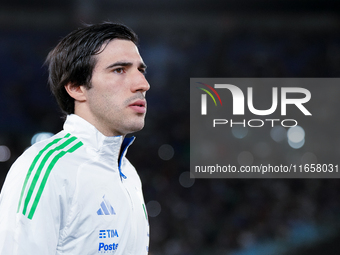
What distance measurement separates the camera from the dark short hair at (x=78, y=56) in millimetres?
1333

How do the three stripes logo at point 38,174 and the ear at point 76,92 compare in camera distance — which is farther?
the ear at point 76,92

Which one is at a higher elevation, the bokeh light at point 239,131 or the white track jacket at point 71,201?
the bokeh light at point 239,131

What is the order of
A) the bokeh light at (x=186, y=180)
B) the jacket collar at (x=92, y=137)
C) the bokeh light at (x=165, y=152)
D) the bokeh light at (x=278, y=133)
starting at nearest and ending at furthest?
the jacket collar at (x=92, y=137), the bokeh light at (x=186, y=180), the bokeh light at (x=165, y=152), the bokeh light at (x=278, y=133)

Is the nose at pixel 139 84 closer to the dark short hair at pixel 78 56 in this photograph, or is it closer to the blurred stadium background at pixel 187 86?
the dark short hair at pixel 78 56

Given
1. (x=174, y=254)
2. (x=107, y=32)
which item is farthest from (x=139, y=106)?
(x=174, y=254)

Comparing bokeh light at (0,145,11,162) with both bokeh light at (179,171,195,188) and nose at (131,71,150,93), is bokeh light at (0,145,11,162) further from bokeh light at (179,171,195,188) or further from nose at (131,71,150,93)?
nose at (131,71,150,93)

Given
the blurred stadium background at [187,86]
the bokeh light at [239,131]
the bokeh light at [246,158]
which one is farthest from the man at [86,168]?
the bokeh light at [246,158]

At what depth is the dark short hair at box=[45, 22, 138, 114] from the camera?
4.37 feet

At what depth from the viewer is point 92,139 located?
1.28m

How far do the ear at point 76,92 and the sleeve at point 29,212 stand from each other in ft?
1.19

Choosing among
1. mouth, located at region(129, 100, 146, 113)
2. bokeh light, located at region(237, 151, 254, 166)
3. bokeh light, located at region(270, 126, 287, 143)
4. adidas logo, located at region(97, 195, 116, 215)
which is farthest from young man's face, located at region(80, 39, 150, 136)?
bokeh light, located at region(270, 126, 287, 143)

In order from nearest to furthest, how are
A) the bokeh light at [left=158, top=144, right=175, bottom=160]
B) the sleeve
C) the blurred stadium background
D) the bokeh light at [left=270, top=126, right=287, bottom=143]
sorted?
the sleeve → the blurred stadium background → the bokeh light at [left=158, top=144, right=175, bottom=160] → the bokeh light at [left=270, top=126, right=287, bottom=143]

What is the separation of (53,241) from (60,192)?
14 centimetres

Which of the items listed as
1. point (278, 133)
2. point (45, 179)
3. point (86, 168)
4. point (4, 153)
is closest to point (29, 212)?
point (45, 179)
